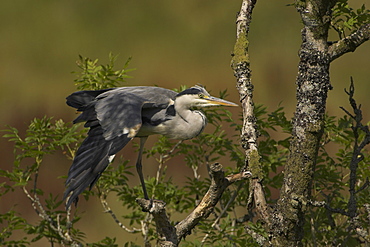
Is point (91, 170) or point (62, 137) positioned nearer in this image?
point (91, 170)

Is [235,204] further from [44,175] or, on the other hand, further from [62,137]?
[44,175]

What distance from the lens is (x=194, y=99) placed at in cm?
340

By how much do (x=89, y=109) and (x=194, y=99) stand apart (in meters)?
0.66

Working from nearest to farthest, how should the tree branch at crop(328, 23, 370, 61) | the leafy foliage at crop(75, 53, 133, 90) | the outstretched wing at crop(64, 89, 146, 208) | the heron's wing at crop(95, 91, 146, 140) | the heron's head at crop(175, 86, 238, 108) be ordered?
1. the tree branch at crop(328, 23, 370, 61)
2. the outstretched wing at crop(64, 89, 146, 208)
3. the heron's wing at crop(95, 91, 146, 140)
4. the heron's head at crop(175, 86, 238, 108)
5. the leafy foliage at crop(75, 53, 133, 90)

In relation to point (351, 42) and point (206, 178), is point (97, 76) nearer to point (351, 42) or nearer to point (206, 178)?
point (206, 178)

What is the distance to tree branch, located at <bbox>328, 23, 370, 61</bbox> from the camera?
8.61 feet

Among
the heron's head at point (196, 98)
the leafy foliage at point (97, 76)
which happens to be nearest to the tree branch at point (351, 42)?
the heron's head at point (196, 98)

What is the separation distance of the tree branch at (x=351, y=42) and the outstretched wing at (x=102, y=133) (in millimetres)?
1150

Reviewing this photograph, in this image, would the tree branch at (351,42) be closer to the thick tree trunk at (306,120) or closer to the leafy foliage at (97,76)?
the thick tree trunk at (306,120)

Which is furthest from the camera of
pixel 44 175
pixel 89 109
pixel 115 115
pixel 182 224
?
pixel 44 175

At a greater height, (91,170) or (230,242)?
(91,170)

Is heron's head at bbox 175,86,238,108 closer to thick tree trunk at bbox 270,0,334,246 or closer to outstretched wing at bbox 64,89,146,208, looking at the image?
outstretched wing at bbox 64,89,146,208

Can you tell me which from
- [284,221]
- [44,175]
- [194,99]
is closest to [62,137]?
[194,99]

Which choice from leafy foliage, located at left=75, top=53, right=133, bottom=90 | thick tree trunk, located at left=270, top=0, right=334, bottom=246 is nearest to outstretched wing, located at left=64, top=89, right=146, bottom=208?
leafy foliage, located at left=75, top=53, right=133, bottom=90
